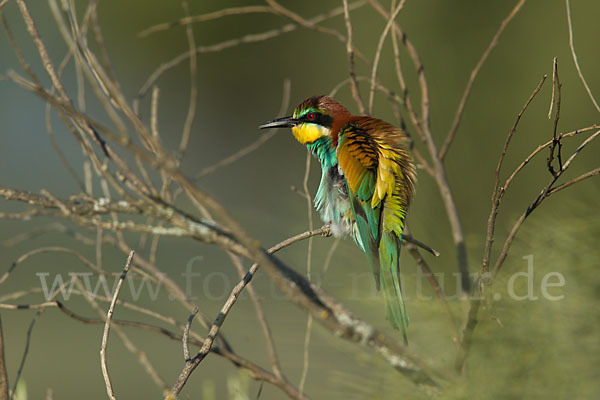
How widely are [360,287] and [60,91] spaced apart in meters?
0.46

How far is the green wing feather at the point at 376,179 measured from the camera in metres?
1.50

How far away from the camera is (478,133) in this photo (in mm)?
1278

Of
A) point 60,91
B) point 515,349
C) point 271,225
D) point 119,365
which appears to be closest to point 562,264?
point 515,349

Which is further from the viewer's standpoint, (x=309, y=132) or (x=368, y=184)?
(x=309, y=132)

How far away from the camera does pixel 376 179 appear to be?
1568mm

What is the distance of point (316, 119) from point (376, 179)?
412mm

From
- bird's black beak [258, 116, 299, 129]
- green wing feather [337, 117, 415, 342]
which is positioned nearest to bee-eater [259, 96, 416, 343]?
green wing feather [337, 117, 415, 342]

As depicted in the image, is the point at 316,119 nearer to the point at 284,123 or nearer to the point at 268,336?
the point at 284,123

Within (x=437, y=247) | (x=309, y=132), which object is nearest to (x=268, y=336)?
(x=437, y=247)

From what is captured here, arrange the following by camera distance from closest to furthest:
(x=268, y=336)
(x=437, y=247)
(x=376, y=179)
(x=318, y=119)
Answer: (x=437, y=247) < (x=268, y=336) < (x=376, y=179) < (x=318, y=119)

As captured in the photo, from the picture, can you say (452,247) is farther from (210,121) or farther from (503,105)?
(210,121)

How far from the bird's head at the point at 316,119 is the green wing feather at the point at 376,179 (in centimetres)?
20

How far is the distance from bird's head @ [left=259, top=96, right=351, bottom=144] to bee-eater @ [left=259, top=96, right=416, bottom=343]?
0.11ft

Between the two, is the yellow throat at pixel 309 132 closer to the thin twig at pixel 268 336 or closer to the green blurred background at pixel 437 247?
the green blurred background at pixel 437 247
